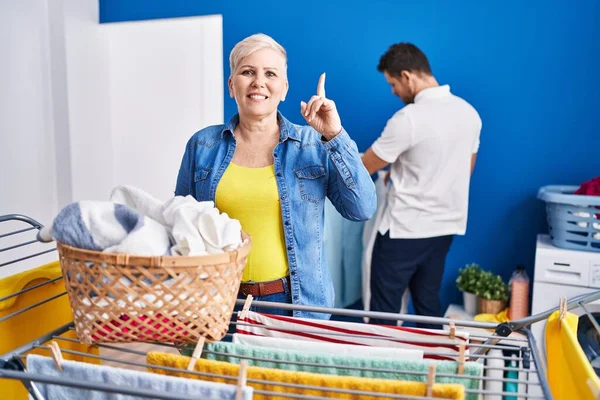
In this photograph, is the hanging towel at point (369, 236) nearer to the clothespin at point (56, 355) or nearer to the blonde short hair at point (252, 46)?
the blonde short hair at point (252, 46)

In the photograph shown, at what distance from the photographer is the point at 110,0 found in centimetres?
359

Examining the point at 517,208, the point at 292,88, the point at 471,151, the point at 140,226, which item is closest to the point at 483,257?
the point at 517,208

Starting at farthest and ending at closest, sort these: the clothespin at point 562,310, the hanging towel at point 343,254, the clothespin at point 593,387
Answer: the hanging towel at point 343,254 < the clothespin at point 562,310 < the clothespin at point 593,387

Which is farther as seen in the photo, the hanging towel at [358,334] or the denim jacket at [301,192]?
the denim jacket at [301,192]

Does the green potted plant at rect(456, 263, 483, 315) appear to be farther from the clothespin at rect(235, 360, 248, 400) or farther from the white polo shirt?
the clothespin at rect(235, 360, 248, 400)

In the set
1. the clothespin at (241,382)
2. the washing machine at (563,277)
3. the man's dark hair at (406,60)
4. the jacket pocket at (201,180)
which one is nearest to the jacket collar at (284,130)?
the jacket pocket at (201,180)

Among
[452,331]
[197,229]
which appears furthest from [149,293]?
[452,331]

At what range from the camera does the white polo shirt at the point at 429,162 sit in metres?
2.41

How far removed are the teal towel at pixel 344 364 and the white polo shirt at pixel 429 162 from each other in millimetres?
1620

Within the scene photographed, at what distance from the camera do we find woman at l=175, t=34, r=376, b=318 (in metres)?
1.37

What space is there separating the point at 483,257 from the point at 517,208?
0.98ft

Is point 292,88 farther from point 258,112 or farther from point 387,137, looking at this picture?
point 258,112

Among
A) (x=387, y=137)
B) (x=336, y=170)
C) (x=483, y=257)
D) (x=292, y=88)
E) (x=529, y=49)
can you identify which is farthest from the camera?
(x=292, y=88)

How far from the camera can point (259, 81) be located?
1.35 meters
